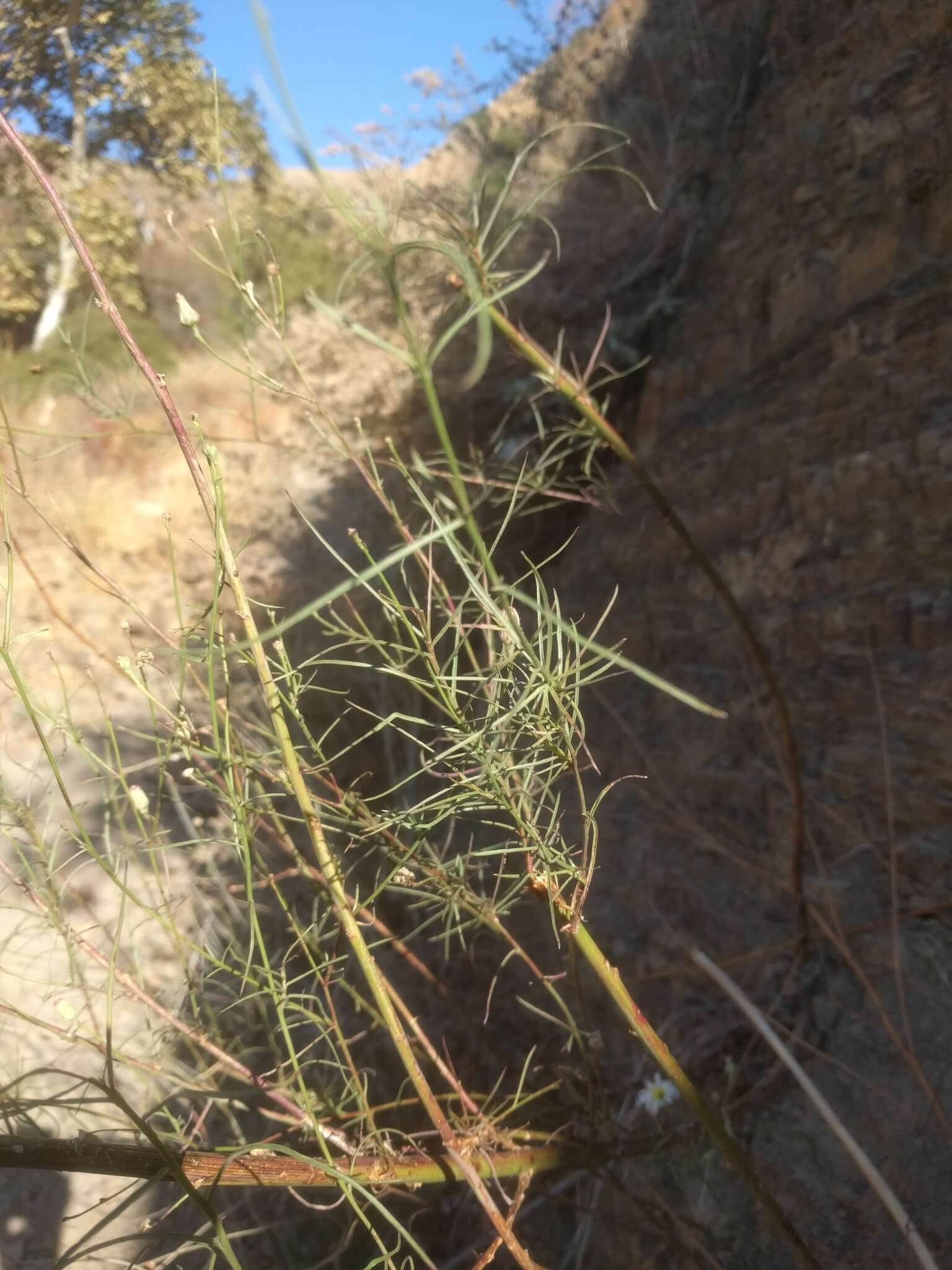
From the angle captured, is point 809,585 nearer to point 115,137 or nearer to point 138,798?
point 138,798

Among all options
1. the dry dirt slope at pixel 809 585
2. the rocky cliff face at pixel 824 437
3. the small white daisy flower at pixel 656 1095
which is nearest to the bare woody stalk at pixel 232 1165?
the small white daisy flower at pixel 656 1095

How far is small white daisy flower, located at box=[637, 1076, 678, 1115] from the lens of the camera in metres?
1.51

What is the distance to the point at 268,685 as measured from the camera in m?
0.79

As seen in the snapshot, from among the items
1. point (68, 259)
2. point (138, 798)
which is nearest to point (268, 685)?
point (138, 798)

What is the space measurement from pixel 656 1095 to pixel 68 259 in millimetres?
7905

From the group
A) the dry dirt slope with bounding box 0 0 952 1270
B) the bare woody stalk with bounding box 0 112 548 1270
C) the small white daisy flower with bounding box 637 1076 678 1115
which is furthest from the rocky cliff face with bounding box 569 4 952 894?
the bare woody stalk with bounding box 0 112 548 1270

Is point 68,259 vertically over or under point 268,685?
over

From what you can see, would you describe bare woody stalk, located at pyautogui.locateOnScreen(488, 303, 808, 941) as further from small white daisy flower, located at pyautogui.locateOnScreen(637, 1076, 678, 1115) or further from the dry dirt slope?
small white daisy flower, located at pyautogui.locateOnScreen(637, 1076, 678, 1115)

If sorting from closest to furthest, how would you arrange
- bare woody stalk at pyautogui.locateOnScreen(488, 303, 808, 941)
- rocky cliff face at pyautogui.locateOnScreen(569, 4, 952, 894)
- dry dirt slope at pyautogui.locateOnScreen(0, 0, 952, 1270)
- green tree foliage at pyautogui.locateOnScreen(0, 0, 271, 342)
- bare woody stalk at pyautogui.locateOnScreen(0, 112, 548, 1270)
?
bare woody stalk at pyautogui.locateOnScreen(0, 112, 548, 1270)
bare woody stalk at pyautogui.locateOnScreen(488, 303, 808, 941)
dry dirt slope at pyautogui.locateOnScreen(0, 0, 952, 1270)
rocky cliff face at pyautogui.locateOnScreen(569, 4, 952, 894)
green tree foliage at pyautogui.locateOnScreen(0, 0, 271, 342)

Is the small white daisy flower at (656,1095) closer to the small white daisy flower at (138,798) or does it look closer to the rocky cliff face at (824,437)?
the rocky cliff face at (824,437)

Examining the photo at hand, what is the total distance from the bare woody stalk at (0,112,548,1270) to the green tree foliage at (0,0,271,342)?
6.43 meters

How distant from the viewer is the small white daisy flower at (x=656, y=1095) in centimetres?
151

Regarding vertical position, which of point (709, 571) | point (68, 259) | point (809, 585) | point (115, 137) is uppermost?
point (115, 137)

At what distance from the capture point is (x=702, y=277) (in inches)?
102
